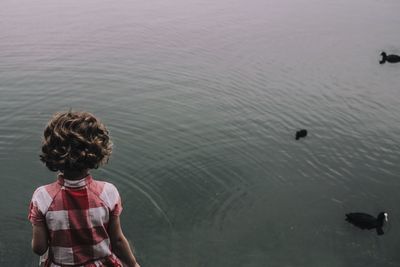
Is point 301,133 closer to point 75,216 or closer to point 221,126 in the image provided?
point 221,126

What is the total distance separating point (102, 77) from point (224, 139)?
6.95m

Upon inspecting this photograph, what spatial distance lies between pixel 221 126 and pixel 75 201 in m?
11.0

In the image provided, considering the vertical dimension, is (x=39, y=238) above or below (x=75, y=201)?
below

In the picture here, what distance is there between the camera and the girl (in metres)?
3.31

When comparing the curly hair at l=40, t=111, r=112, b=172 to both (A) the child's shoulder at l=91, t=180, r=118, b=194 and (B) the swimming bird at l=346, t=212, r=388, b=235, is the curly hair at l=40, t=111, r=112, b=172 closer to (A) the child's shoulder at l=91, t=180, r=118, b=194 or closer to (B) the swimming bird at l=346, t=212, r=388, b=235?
(A) the child's shoulder at l=91, t=180, r=118, b=194

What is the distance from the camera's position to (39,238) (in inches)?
141

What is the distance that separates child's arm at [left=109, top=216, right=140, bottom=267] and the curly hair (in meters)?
0.62

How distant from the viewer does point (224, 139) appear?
44.7 feet

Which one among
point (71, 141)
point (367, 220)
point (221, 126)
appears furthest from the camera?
point (221, 126)

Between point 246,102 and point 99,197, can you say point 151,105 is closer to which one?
point 246,102

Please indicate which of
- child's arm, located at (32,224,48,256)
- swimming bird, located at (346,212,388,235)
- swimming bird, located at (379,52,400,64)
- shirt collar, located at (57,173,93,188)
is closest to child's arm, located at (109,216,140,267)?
shirt collar, located at (57,173,93,188)

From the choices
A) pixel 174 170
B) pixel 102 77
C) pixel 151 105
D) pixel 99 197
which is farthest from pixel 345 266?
pixel 102 77

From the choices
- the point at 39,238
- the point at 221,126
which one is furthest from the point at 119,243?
the point at 221,126

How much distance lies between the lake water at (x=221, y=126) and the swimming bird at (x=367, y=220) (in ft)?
0.61
